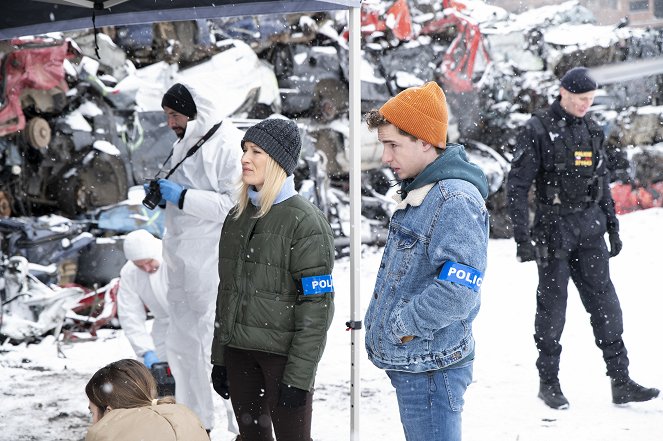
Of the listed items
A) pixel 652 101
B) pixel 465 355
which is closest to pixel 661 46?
pixel 652 101

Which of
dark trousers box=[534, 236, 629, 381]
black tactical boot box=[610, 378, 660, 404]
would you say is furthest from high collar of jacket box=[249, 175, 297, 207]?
black tactical boot box=[610, 378, 660, 404]

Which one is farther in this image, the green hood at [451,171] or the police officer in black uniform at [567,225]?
the police officer in black uniform at [567,225]

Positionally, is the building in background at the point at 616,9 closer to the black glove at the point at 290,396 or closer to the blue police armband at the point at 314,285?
the blue police armband at the point at 314,285

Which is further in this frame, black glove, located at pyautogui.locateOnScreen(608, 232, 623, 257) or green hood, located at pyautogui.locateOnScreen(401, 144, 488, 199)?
black glove, located at pyautogui.locateOnScreen(608, 232, 623, 257)

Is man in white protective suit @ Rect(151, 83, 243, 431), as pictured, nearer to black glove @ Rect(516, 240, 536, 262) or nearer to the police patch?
black glove @ Rect(516, 240, 536, 262)

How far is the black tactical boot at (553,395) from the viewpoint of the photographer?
508 centimetres

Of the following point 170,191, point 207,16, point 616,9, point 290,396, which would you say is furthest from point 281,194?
point 616,9

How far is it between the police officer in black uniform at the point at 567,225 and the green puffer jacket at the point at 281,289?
2.06 metres

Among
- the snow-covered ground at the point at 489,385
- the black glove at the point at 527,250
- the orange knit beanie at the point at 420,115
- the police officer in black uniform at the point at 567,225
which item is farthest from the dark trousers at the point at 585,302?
the orange knit beanie at the point at 420,115

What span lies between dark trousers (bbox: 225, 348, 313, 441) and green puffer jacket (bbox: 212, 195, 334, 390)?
2.5 inches

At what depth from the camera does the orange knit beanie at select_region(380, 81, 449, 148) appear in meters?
2.69

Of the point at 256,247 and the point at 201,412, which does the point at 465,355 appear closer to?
the point at 256,247

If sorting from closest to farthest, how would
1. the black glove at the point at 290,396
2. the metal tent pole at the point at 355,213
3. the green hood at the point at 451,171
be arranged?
the green hood at the point at 451,171 < the black glove at the point at 290,396 < the metal tent pole at the point at 355,213

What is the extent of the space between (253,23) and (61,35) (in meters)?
3.24
